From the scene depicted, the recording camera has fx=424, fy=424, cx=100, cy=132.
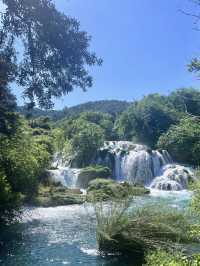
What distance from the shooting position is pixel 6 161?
85.9ft

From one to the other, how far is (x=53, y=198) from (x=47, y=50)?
2905 cm

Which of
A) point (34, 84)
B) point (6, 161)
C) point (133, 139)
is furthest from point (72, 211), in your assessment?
point (133, 139)

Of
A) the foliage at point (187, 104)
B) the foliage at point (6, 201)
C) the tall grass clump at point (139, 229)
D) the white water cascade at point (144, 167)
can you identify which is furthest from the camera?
the white water cascade at point (144, 167)

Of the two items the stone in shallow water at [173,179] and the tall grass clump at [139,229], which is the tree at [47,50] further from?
the stone in shallow water at [173,179]

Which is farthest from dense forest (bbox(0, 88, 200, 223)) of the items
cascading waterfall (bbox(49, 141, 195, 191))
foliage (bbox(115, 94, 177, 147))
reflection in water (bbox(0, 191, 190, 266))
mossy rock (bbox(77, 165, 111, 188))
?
mossy rock (bbox(77, 165, 111, 188))

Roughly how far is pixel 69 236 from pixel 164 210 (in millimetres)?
6616

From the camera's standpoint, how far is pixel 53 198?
37406 mm

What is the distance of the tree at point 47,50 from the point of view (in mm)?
9234

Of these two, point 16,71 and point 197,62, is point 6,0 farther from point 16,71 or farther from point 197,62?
point 197,62

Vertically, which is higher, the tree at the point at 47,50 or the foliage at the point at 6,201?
the tree at the point at 47,50

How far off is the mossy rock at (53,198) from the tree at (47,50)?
87.4ft

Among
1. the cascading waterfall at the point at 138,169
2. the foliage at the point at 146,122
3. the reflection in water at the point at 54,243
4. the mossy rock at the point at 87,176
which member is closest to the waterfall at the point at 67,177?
the cascading waterfall at the point at 138,169

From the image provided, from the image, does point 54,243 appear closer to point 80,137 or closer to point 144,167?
point 144,167

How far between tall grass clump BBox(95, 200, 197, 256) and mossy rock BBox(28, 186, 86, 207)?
53.4 ft
